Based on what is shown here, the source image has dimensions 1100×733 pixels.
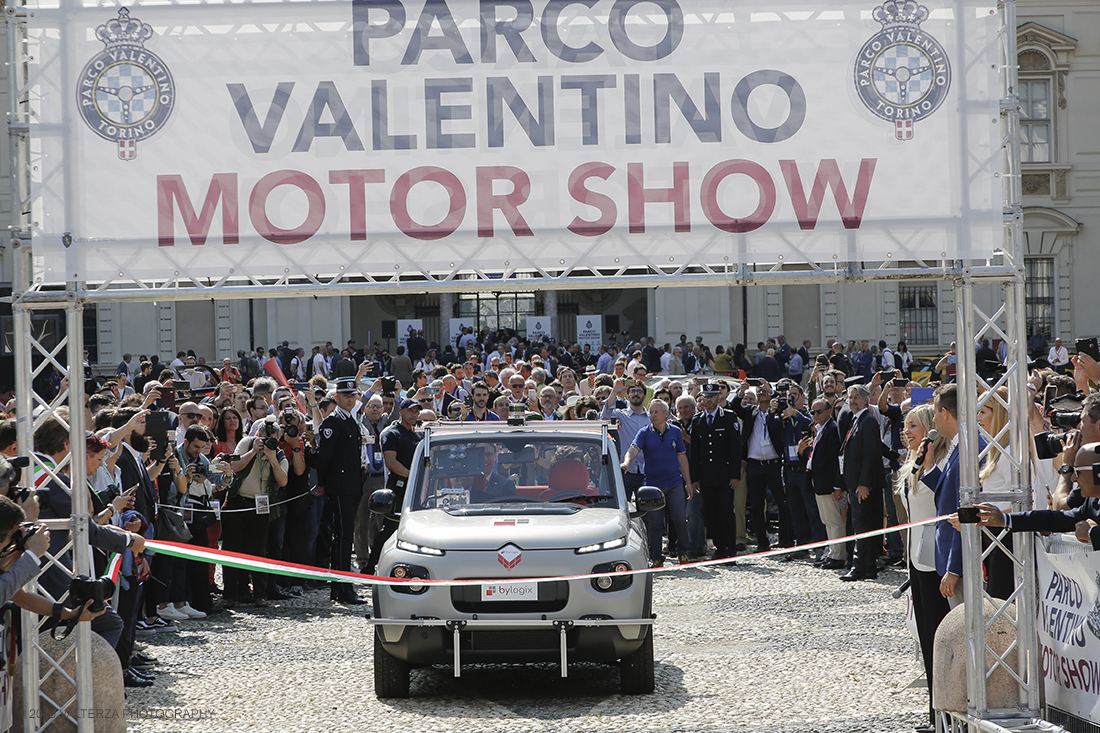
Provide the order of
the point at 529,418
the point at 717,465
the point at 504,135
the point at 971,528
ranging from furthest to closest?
the point at 717,465 → the point at 529,418 → the point at 504,135 → the point at 971,528

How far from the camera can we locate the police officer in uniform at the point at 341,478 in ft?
37.7

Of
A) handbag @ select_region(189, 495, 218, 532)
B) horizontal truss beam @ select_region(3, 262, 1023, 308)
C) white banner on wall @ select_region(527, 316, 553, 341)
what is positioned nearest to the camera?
horizontal truss beam @ select_region(3, 262, 1023, 308)

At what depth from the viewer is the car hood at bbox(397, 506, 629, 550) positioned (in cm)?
736

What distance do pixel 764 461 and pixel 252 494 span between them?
6.21 metres

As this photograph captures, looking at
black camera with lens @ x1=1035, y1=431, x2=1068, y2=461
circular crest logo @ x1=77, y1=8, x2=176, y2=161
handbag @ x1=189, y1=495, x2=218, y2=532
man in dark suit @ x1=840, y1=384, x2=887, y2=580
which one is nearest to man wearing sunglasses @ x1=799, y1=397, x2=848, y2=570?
man in dark suit @ x1=840, y1=384, x2=887, y2=580

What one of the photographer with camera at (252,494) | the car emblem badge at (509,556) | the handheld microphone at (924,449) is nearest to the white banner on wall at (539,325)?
the photographer with camera at (252,494)

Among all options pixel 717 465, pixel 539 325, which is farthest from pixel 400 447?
pixel 539 325

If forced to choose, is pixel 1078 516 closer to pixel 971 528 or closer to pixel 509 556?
pixel 971 528

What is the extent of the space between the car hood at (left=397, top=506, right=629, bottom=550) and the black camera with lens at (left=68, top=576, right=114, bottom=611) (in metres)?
2.14

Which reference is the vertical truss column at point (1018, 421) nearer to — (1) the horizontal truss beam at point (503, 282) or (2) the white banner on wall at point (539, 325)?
(1) the horizontal truss beam at point (503, 282)

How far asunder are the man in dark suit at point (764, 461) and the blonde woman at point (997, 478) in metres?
7.08

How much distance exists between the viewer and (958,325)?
20.3 ft

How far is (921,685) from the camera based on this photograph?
7.42 m

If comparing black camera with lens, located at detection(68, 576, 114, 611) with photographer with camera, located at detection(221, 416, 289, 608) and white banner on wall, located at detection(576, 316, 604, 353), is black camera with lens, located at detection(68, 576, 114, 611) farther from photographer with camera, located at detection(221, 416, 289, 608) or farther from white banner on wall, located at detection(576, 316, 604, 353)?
white banner on wall, located at detection(576, 316, 604, 353)
